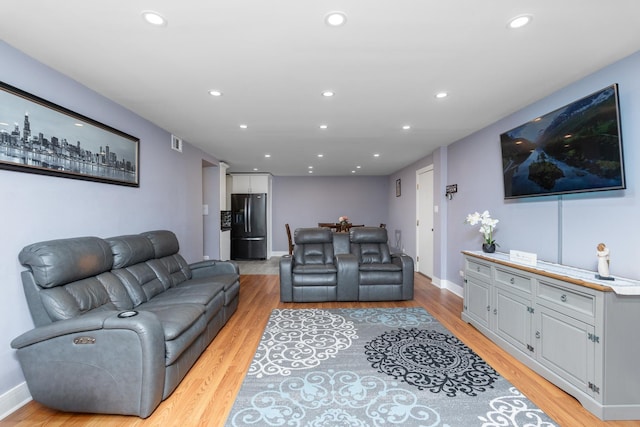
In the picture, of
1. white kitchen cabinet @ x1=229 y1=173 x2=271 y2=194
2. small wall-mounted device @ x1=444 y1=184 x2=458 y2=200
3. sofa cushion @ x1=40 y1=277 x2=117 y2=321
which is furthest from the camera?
white kitchen cabinet @ x1=229 y1=173 x2=271 y2=194

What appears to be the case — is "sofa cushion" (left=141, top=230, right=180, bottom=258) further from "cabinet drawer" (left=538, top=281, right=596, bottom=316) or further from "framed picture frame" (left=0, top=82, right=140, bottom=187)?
"cabinet drawer" (left=538, top=281, right=596, bottom=316)

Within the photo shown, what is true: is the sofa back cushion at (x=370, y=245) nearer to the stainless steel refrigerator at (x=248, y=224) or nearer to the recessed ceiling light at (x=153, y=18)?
the stainless steel refrigerator at (x=248, y=224)

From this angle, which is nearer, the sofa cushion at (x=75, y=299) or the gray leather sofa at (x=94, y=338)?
the gray leather sofa at (x=94, y=338)

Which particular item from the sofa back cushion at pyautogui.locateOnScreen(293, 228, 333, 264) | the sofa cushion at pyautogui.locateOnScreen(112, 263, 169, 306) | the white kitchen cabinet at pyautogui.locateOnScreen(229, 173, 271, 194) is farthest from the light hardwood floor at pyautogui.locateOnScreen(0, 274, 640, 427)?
the white kitchen cabinet at pyautogui.locateOnScreen(229, 173, 271, 194)

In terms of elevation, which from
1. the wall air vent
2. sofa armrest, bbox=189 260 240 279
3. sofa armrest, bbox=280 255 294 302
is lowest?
sofa armrest, bbox=280 255 294 302

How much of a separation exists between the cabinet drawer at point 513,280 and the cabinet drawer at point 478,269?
0.52 ft

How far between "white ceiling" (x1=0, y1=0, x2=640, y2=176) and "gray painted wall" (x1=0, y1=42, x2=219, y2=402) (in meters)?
0.15

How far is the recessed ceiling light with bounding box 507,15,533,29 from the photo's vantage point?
1619mm

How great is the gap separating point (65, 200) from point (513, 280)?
3.98 metres

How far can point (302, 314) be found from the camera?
11.9ft

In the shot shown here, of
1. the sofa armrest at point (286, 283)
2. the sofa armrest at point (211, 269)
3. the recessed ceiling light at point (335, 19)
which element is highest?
the recessed ceiling light at point (335, 19)

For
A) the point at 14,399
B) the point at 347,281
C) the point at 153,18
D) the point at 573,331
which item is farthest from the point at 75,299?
the point at 573,331

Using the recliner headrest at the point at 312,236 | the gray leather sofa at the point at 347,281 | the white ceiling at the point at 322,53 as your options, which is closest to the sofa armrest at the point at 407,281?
the gray leather sofa at the point at 347,281

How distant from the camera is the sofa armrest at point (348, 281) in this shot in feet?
13.6
